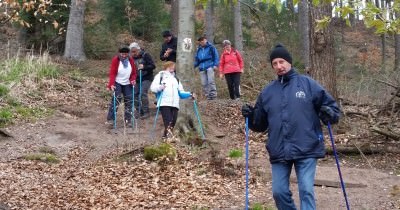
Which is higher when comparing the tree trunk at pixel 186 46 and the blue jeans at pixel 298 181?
the tree trunk at pixel 186 46

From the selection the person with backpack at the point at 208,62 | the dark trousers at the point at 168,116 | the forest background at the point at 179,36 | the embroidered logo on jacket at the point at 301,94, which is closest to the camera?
the embroidered logo on jacket at the point at 301,94

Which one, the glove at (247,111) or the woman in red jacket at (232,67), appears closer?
the glove at (247,111)

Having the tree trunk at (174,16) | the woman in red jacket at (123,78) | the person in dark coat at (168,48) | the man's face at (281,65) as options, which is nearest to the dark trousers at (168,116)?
the woman in red jacket at (123,78)

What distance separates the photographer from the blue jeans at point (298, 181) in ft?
17.6

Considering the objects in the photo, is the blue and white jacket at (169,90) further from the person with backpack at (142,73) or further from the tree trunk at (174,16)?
the tree trunk at (174,16)

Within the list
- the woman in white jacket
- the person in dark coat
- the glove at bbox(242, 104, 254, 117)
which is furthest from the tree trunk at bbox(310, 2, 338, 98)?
the glove at bbox(242, 104, 254, 117)

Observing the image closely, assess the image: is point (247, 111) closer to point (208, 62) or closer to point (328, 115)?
point (328, 115)

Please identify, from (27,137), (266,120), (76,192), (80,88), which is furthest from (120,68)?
(266,120)

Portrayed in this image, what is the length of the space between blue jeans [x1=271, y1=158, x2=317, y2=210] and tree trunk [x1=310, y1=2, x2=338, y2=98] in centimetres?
581

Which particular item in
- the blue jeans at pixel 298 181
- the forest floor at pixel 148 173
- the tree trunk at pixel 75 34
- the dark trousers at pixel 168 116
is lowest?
the forest floor at pixel 148 173

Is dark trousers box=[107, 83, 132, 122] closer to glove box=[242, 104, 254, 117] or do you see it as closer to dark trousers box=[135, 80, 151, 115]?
dark trousers box=[135, 80, 151, 115]

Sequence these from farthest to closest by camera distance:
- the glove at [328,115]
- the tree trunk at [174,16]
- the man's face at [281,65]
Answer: the tree trunk at [174,16]
the man's face at [281,65]
the glove at [328,115]

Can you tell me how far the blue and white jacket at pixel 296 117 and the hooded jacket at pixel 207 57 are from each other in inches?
322

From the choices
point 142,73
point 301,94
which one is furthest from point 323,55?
point 301,94
